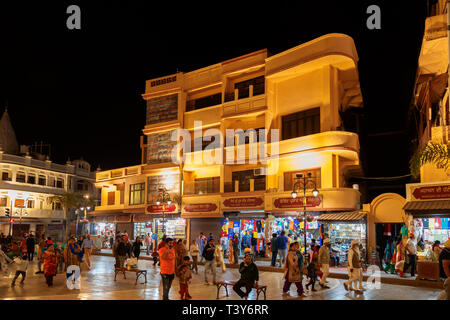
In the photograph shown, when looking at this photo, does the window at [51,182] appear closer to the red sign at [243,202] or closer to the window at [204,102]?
the window at [204,102]

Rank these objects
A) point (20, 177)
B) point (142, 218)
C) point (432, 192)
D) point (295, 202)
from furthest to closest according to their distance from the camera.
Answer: point (20, 177), point (142, 218), point (295, 202), point (432, 192)

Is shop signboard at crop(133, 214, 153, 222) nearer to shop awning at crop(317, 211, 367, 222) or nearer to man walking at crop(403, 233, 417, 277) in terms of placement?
shop awning at crop(317, 211, 367, 222)

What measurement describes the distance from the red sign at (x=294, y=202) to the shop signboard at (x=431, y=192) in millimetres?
5845

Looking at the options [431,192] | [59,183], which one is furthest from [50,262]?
[59,183]

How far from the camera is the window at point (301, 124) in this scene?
2497 centimetres

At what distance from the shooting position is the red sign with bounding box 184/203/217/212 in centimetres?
2881

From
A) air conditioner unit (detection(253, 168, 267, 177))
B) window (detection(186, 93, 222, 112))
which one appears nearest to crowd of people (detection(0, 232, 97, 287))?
air conditioner unit (detection(253, 168, 267, 177))

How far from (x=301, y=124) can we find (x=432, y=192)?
9656 millimetres

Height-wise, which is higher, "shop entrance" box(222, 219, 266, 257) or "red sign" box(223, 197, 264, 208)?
"red sign" box(223, 197, 264, 208)

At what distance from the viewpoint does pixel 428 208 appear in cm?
1742

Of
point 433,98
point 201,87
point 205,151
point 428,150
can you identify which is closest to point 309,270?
point 428,150

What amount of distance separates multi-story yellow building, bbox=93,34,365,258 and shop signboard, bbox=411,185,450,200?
3.64 meters

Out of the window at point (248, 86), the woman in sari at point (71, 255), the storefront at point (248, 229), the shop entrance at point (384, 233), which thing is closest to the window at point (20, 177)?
the storefront at point (248, 229)

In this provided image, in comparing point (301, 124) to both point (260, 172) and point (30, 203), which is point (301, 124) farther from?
point (30, 203)
